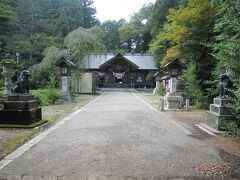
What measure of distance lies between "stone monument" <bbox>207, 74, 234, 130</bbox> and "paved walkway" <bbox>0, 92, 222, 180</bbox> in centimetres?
97

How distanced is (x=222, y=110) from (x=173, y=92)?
9816 mm

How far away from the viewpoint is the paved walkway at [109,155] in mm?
5484

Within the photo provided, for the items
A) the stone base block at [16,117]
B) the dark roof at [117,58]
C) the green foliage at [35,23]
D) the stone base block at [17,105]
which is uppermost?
the green foliage at [35,23]

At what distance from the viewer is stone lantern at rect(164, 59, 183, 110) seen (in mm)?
18688

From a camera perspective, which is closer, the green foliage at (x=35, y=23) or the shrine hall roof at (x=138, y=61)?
the green foliage at (x=35, y=23)

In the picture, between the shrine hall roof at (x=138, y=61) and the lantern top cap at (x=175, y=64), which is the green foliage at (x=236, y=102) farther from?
the shrine hall roof at (x=138, y=61)

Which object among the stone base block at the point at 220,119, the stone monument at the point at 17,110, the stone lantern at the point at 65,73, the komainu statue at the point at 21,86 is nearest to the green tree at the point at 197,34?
the stone lantern at the point at 65,73

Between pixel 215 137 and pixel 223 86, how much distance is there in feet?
6.11

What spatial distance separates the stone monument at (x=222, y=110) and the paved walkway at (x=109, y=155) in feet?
3.19

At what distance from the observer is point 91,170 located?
5.59 m

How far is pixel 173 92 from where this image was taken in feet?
65.0

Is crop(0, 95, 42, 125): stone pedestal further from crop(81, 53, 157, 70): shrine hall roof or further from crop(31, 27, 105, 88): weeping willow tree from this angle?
crop(81, 53, 157, 70): shrine hall roof

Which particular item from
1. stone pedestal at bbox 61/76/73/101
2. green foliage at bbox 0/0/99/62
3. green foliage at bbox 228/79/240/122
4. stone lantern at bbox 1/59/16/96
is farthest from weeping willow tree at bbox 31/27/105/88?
green foliage at bbox 228/79/240/122

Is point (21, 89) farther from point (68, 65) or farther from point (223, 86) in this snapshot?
point (68, 65)
